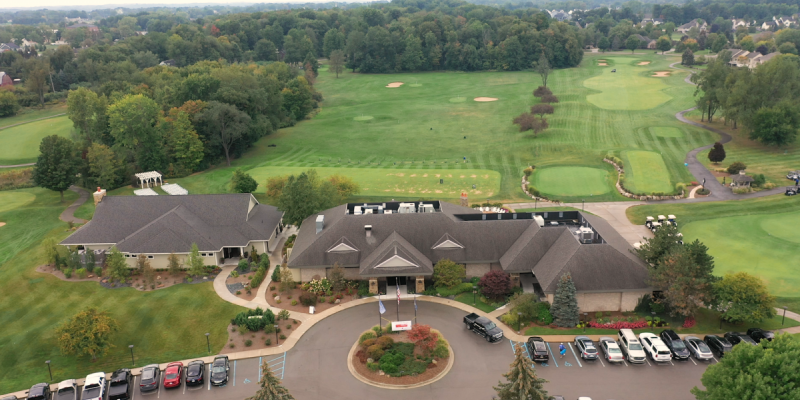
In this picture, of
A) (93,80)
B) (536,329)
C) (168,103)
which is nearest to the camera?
(536,329)

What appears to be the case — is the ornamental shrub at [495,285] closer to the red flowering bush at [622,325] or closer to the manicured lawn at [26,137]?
the red flowering bush at [622,325]

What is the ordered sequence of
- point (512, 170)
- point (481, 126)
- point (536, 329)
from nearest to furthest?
point (536, 329) → point (512, 170) → point (481, 126)

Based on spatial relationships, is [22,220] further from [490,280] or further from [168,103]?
[490,280]

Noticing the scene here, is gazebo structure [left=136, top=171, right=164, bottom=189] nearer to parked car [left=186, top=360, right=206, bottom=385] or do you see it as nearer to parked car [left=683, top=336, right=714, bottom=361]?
parked car [left=186, top=360, right=206, bottom=385]

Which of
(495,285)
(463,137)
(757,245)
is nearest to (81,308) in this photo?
(495,285)

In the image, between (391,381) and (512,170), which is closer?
(391,381)

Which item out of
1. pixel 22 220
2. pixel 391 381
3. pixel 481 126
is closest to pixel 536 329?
pixel 391 381

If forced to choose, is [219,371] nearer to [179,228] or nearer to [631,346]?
[179,228]

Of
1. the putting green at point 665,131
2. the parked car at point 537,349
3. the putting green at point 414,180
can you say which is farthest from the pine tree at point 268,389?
the putting green at point 665,131
